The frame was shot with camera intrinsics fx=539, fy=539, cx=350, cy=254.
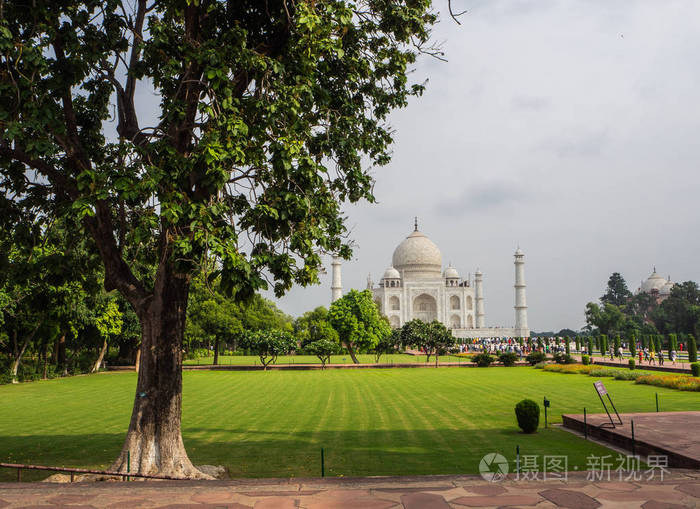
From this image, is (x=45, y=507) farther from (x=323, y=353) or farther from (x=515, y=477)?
(x=323, y=353)

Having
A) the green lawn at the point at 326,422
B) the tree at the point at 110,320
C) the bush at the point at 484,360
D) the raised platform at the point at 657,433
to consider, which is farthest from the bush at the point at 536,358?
the tree at the point at 110,320

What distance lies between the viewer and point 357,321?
118 ft

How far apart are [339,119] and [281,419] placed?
791cm

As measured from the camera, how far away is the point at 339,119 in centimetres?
820

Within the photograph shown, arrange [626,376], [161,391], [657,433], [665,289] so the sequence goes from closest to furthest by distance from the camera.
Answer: [161,391] < [657,433] < [626,376] < [665,289]

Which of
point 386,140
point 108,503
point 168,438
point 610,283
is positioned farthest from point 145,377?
point 610,283

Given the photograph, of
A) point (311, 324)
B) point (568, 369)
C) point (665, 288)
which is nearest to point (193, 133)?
point (568, 369)

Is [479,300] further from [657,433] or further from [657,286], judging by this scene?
[657,433]

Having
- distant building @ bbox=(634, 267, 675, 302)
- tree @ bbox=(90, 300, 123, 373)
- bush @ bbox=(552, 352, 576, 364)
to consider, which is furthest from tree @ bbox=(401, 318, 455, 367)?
distant building @ bbox=(634, 267, 675, 302)

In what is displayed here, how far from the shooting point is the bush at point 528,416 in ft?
34.5

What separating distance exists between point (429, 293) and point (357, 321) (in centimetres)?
4129

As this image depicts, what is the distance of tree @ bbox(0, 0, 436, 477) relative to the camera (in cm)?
638

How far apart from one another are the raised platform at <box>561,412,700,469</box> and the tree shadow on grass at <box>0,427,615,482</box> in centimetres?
40

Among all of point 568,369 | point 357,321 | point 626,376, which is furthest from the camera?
point 357,321
